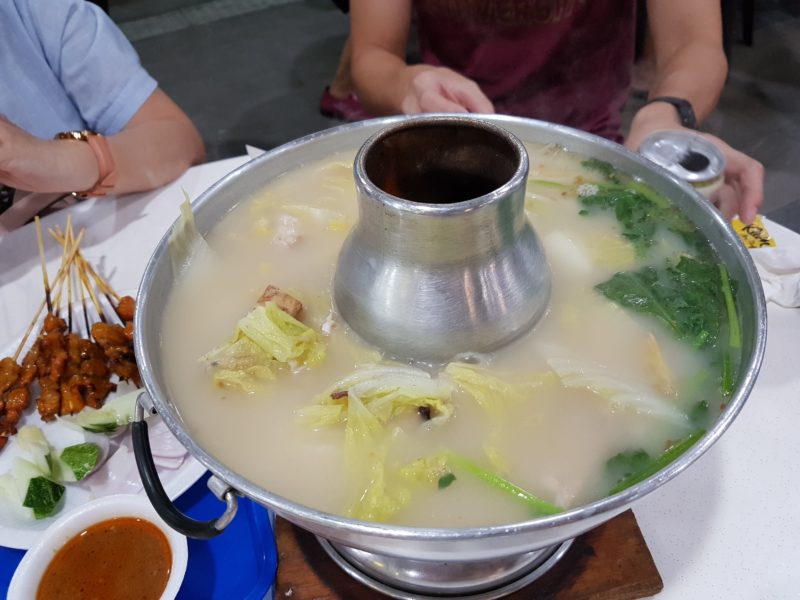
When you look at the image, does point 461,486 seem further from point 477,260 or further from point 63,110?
point 63,110

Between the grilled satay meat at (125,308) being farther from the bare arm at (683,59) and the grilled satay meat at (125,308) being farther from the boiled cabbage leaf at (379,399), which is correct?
the bare arm at (683,59)

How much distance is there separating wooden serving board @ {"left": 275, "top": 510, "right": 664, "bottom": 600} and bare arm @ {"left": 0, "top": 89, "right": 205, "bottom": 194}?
157cm

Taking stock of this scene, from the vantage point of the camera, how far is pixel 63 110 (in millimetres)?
2645

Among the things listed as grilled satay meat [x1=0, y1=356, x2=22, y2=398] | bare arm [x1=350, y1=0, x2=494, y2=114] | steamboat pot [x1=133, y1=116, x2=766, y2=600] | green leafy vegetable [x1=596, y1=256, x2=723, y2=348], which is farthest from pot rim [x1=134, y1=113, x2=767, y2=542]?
bare arm [x1=350, y1=0, x2=494, y2=114]

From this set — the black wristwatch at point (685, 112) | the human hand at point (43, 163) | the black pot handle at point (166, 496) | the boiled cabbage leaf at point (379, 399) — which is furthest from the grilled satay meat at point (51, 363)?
the black wristwatch at point (685, 112)

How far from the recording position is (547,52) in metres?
2.77

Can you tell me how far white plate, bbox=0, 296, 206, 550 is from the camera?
1.50 meters

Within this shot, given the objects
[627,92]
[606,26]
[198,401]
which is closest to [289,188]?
[198,401]

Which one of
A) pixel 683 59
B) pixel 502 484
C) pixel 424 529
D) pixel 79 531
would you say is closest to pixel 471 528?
pixel 424 529

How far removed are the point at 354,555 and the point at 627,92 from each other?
2.66 meters

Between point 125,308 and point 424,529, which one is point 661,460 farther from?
point 125,308

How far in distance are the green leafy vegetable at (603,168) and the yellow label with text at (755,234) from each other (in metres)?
0.56

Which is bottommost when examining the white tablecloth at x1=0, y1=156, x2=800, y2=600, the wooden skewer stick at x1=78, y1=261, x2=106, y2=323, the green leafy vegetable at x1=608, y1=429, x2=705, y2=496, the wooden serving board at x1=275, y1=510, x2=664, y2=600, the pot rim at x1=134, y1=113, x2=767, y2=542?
the white tablecloth at x1=0, y1=156, x2=800, y2=600

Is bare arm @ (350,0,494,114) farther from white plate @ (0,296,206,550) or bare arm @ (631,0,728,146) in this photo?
white plate @ (0,296,206,550)
